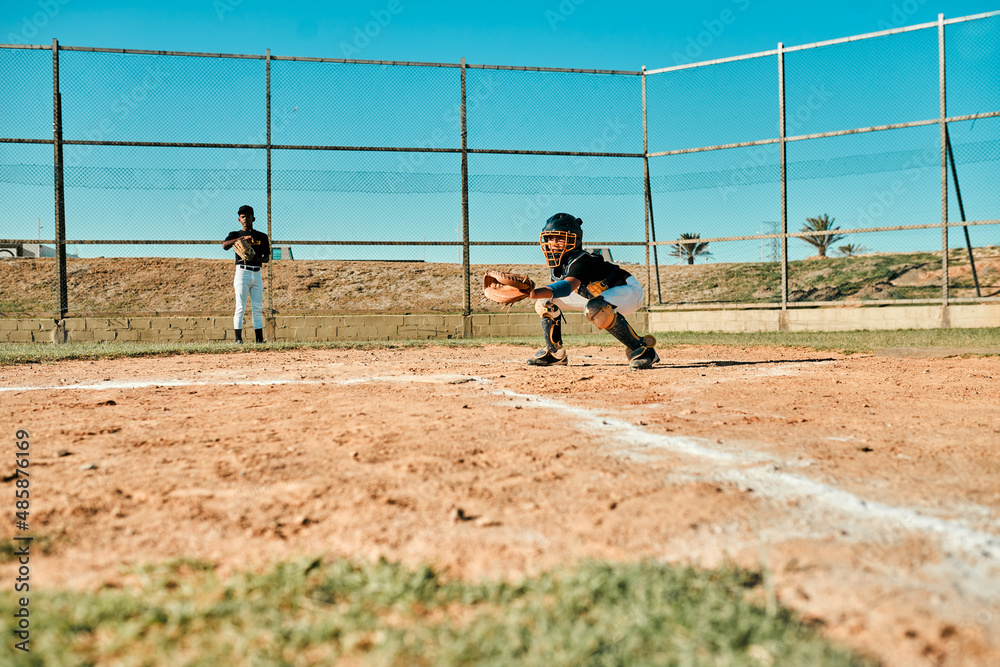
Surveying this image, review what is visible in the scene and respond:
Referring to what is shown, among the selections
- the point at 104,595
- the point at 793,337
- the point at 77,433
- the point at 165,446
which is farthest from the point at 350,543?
the point at 793,337

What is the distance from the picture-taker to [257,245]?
8.96 meters

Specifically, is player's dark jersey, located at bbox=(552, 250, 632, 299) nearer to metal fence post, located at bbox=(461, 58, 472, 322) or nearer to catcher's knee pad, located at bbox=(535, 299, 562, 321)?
catcher's knee pad, located at bbox=(535, 299, 562, 321)

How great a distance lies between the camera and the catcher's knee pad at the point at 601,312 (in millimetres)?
5633

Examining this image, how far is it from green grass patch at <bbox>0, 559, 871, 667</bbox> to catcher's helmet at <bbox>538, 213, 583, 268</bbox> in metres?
4.39

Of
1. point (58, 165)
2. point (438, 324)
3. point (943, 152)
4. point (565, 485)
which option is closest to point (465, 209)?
point (438, 324)

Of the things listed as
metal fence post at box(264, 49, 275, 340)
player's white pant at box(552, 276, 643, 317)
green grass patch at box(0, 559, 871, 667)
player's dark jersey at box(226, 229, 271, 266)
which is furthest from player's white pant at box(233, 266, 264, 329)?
green grass patch at box(0, 559, 871, 667)

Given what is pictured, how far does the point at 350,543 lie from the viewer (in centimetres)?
176

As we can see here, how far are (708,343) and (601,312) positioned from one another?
340 cm

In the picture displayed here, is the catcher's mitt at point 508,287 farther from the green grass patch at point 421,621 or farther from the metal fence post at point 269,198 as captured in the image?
the metal fence post at point 269,198

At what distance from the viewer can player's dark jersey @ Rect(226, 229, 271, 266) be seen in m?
8.91

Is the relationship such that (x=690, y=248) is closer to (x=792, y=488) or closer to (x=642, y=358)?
(x=642, y=358)

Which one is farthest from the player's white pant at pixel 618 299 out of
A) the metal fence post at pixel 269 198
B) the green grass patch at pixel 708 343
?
the metal fence post at pixel 269 198

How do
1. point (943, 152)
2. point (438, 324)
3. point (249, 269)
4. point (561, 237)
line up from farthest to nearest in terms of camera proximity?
1. point (438, 324)
2. point (943, 152)
3. point (249, 269)
4. point (561, 237)

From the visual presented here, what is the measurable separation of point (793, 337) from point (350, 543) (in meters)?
8.59
